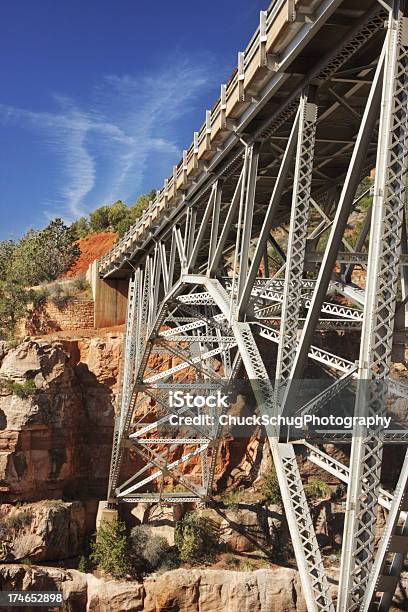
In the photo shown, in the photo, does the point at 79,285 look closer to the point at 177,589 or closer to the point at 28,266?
the point at 28,266

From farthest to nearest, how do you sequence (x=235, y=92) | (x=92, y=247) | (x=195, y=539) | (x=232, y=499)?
1. (x=92, y=247)
2. (x=232, y=499)
3. (x=195, y=539)
4. (x=235, y=92)

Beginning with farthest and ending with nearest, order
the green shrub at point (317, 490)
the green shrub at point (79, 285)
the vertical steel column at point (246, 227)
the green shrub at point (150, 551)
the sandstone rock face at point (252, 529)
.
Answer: the green shrub at point (79, 285), the green shrub at point (317, 490), the sandstone rock face at point (252, 529), the green shrub at point (150, 551), the vertical steel column at point (246, 227)

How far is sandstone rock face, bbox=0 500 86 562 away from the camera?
2516 cm

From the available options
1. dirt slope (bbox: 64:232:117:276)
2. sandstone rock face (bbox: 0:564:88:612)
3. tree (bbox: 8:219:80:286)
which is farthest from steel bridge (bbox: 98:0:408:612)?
dirt slope (bbox: 64:232:117:276)

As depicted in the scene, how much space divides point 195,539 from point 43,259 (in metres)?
23.5

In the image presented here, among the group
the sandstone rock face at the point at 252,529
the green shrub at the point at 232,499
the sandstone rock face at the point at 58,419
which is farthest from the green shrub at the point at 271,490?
the sandstone rock face at the point at 58,419

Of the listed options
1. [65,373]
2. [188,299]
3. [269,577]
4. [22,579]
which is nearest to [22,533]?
[22,579]

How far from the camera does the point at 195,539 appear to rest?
26.6 m

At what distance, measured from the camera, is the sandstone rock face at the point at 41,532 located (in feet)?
82.5

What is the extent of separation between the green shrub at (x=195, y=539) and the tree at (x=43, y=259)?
1733 centimetres

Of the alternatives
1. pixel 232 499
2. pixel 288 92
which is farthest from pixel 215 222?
pixel 232 499

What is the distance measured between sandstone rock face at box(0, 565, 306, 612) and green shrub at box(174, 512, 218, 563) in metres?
0.69

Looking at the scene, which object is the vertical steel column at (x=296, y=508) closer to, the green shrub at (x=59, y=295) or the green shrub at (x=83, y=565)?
the green shrub at (x=83, y=565)

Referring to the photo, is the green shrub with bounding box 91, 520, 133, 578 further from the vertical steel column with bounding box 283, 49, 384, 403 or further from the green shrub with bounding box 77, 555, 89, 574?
the vertical steel column with bounding box 283, 49, 384, 403
